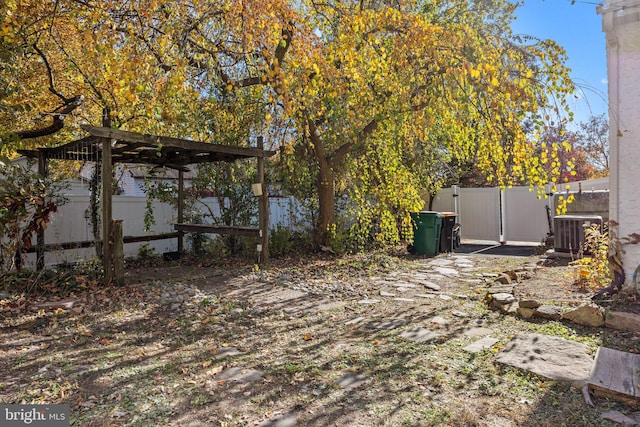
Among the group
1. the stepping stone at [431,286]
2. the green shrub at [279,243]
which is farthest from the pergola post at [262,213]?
the stepping stone at [431,286]

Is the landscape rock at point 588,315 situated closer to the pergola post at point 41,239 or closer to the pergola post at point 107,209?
the pergola post at point 107,209

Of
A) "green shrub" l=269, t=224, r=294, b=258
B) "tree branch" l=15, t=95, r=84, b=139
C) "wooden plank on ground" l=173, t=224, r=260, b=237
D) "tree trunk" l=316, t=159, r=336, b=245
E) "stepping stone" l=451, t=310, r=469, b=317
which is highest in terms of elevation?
"tree branch" l=15, t=95, r=84, b=139

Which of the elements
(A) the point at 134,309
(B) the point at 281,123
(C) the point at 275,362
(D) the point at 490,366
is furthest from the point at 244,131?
Result: (D) the point at 490,366

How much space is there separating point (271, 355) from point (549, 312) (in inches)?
113

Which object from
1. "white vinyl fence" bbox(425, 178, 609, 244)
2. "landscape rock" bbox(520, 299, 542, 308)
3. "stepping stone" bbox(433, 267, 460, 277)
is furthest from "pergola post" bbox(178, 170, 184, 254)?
"white vinyl fence" bbox(425, 178, 609, 244)

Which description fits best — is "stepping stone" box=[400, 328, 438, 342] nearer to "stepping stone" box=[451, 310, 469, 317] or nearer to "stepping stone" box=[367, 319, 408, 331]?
"stepping stone" box=[367, 319, 408, 331]

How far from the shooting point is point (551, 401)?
265 cm

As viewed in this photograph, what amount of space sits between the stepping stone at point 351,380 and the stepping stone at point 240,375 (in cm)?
60

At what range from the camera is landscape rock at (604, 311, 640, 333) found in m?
3.77

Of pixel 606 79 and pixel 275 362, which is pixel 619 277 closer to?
pixel 606 79

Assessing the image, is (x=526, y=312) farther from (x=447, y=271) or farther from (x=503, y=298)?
(x=447, y=271)

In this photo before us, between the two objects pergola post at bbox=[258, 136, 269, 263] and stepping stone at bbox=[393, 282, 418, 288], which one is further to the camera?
pergola post at bbox=[258, 136, 269, 263]

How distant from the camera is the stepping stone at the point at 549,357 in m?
3.02

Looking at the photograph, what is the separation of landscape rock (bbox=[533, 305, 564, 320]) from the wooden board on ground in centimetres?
104
